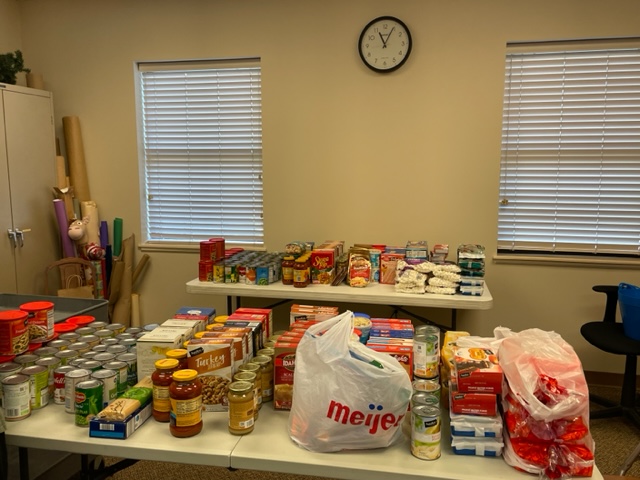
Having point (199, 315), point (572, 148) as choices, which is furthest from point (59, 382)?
point (572, 148)

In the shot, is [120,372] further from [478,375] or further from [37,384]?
[478,375]

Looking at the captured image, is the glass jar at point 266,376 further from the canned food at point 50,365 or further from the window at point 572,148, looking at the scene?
the window at point 572,148

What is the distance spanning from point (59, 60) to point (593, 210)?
4405mm

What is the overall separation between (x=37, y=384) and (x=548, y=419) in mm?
1549

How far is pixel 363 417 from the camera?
56.2 inches

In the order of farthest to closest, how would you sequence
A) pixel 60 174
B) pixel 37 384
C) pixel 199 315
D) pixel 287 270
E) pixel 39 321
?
pixel 60 174 < pixel 287 270 < pixel 199 315 < pixel 39 321 < pixel 37 384

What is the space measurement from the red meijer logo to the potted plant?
371cm

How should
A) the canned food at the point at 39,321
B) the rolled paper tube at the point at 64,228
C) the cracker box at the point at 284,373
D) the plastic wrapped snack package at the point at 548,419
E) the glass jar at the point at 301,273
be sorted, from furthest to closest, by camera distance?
the rolled paper tube at the point at 64,228 → the glass jar at the point at 301,273 → the canned food at the point at 39,321 → the cracker box at the point at 284,373 → the plastic wrapped snack package at the point at 548,419

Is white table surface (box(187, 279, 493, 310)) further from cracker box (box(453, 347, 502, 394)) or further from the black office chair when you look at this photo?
cracker box (box(453, 347, 502, 394))

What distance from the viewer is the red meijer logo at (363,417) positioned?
4.67ft

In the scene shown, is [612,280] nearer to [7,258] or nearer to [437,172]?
[437,172]

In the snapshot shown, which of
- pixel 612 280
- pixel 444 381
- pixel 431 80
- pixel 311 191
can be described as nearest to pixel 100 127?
pixel 311 191

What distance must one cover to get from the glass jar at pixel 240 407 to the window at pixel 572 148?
2.86 metres

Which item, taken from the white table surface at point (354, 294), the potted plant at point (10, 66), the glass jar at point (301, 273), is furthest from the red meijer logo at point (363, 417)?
the potted plant at point (10, 66)
